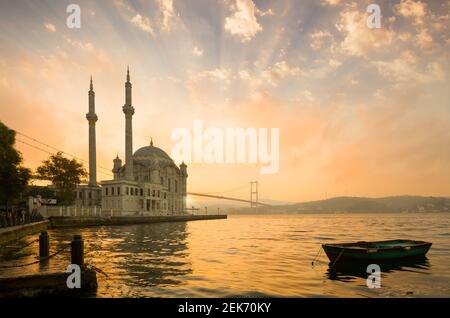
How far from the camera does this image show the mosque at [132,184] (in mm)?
76375

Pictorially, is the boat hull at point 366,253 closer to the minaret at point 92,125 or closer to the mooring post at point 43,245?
the mooring post at point 43,245

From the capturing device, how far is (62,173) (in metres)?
60.3

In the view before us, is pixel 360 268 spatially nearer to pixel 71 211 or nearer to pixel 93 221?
pixel 93 221

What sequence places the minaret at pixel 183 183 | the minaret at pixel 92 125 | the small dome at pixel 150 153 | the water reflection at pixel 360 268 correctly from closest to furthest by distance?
the water reflection at pixel 360 268
the minaret at pixel 92 125
the small dome at pixel 150 153
the minaret at pixel 183 183

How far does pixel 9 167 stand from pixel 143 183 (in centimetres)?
4958

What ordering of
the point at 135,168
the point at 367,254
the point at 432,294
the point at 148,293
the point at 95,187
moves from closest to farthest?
the point at 148,293 < the point at 432,294 < the point at 367,254 < the point at 95,187 < the point at 135,168

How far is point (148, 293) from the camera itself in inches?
471

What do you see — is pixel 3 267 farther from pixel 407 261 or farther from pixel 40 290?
pixel 407 261

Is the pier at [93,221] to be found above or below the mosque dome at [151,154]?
below
